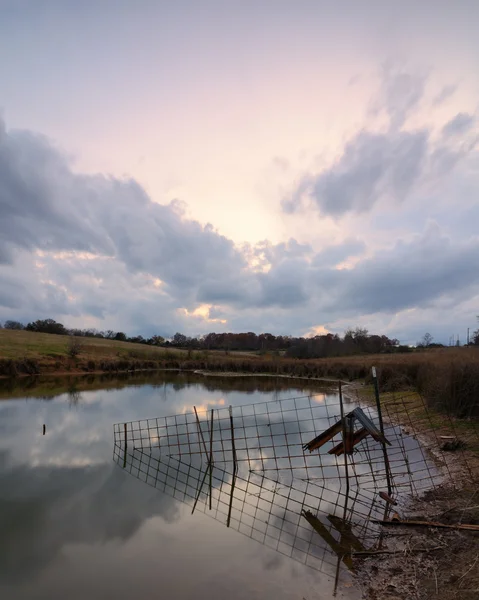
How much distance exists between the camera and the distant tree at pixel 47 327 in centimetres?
10712

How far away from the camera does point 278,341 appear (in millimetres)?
147750

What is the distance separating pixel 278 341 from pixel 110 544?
139m

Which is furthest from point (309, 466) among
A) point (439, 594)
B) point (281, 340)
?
point (281, 340)

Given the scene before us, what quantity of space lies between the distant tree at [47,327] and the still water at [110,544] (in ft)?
313

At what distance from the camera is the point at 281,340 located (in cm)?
15012

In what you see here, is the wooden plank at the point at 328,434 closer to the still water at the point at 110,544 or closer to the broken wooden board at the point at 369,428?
the broken wooden board at the point at 369,428

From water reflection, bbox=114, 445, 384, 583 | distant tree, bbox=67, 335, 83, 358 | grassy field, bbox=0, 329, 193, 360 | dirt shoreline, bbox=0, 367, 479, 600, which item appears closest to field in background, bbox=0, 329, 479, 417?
grassy field, bbox=0, 329, 193, 360

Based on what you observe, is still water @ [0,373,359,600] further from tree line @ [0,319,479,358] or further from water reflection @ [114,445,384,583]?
tree line @ [0,319,479,358]

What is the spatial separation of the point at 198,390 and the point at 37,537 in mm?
33773

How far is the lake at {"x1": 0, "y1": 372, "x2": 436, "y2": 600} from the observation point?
322 inches

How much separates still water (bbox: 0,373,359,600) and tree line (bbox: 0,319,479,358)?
201ft

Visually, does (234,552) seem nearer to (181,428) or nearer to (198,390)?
(181,428)

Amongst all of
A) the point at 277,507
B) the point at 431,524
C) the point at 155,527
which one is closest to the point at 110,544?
the point at 155,527

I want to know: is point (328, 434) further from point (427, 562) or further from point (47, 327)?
point (47, 327)
